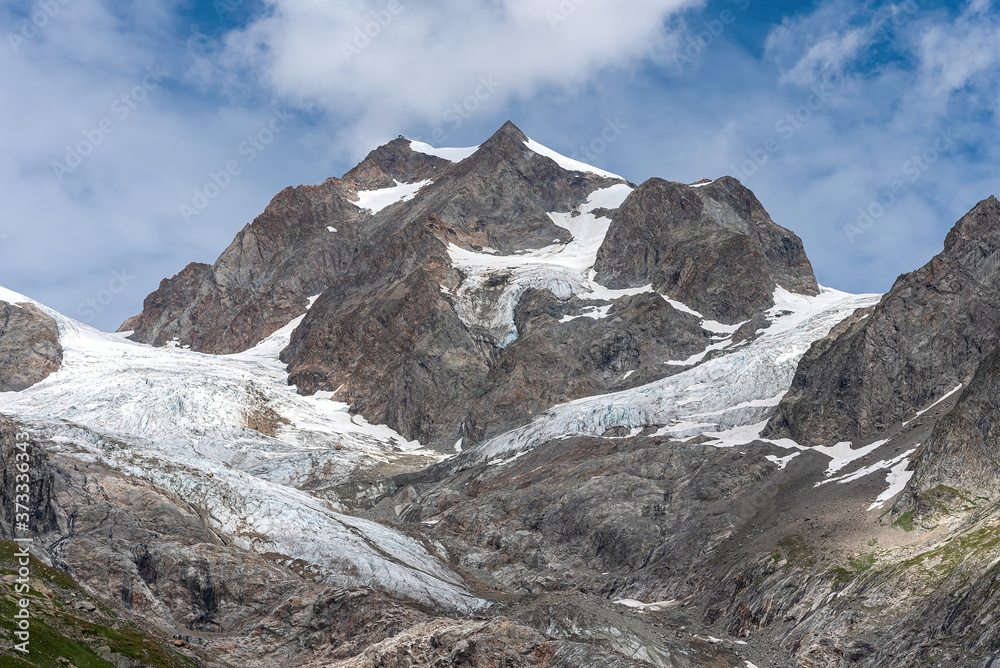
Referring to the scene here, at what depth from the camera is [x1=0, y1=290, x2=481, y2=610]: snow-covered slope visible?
9212cm

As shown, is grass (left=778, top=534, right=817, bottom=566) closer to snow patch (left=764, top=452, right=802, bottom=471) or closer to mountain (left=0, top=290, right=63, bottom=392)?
snow patch (left=764, top=452, right=802, bottom=471)

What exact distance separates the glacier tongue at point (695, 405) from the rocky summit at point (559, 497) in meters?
0.55

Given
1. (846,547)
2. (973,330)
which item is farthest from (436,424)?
(846,547)

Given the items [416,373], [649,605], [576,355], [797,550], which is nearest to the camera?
[797,550]

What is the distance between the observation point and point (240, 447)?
14875 centimetres

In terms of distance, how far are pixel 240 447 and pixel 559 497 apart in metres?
61.2

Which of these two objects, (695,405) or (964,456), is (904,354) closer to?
(695,405)

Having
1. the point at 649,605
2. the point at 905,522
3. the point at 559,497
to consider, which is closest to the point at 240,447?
the point at 559,497

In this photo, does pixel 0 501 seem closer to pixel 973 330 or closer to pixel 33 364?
pixel 973 330

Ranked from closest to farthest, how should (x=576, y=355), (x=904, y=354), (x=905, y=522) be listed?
1. (x=905, y=522)
2. (x=904, y=354)
3. (x=576, y=355)

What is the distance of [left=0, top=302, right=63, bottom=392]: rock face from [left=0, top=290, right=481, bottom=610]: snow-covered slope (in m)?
2.85

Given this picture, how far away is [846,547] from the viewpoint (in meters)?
76.8

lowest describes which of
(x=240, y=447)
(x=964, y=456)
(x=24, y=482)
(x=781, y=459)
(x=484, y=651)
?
(x=484, y=651)

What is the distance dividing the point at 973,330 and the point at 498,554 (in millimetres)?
64105
